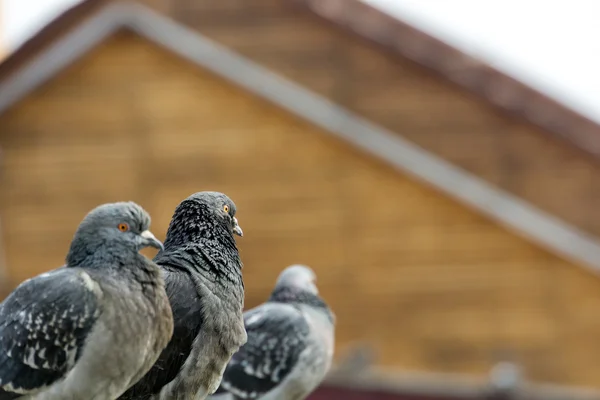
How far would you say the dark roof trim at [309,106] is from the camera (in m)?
12.7

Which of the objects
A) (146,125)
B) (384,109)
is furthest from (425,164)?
(146,125)

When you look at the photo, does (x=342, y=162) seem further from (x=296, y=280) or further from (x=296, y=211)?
(x=296, y=280)

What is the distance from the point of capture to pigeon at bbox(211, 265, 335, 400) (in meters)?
5.16

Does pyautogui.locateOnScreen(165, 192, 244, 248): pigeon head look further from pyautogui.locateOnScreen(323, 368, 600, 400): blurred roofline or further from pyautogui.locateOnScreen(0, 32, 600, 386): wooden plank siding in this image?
pyautogui.locateOnScreen(0, 32, 600, 386): wooden plank siding

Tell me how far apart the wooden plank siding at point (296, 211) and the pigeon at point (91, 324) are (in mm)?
9476

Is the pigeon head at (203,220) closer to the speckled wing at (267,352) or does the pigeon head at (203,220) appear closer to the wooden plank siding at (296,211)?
the speckled wing at (267,352)

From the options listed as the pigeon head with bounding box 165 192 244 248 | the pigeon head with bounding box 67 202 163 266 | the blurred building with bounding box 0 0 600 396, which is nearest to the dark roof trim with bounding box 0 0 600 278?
the blurred building with bounding box 0 0 600 396

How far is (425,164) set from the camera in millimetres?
12875

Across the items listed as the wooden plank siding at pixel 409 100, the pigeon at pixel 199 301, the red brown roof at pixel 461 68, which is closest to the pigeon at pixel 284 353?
the pigeon at pixel 199 301

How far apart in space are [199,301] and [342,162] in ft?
30.7

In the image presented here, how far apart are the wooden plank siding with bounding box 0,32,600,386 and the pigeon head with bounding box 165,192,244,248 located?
8920 millimetres

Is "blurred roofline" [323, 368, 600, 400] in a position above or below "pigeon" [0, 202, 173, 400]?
above

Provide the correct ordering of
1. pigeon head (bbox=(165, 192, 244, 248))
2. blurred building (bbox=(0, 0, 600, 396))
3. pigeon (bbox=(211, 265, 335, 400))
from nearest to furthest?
pigeon head (bbox=(165, 192, 244, 248))
pigeon (bbox=(211, 265, 335, 400))
blurred building (bbox=(0, 0, 600, 396))

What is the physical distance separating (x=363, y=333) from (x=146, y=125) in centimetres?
355
